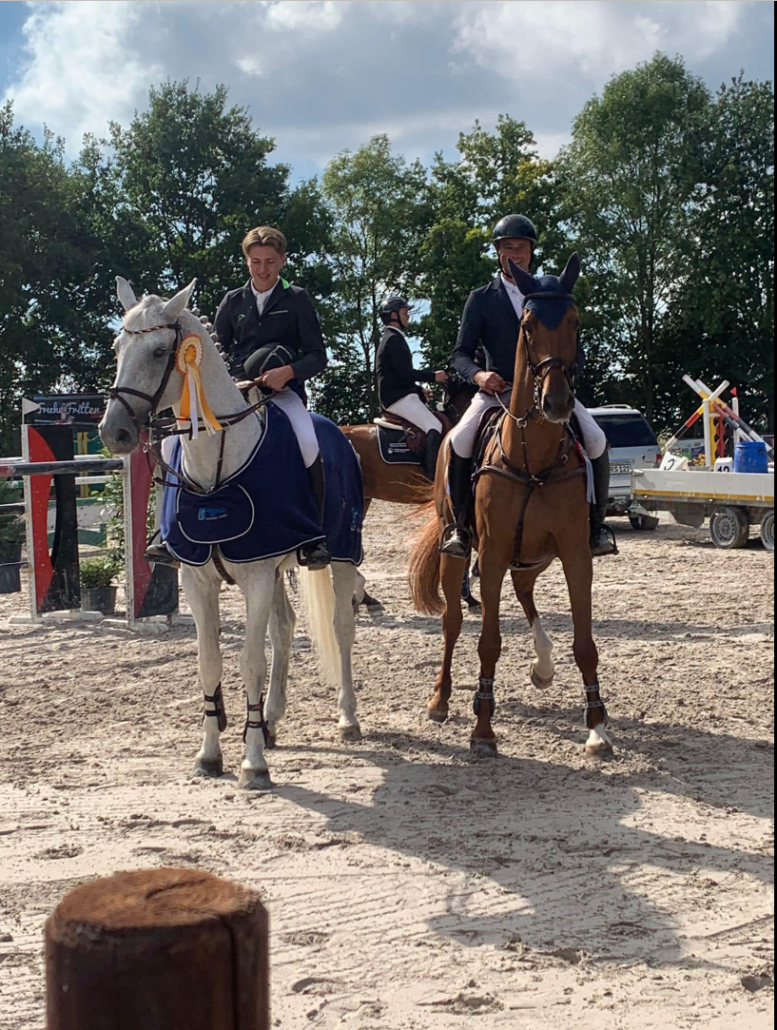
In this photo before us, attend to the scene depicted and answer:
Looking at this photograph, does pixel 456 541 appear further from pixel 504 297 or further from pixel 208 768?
pixel 208 768

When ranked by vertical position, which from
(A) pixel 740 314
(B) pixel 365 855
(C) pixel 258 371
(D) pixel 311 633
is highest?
(A) pixel 740 314

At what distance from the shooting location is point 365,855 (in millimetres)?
4469

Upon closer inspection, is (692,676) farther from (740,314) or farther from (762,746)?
(740,314)

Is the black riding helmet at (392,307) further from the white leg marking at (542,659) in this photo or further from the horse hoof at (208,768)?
the horse hoof at (208,768)

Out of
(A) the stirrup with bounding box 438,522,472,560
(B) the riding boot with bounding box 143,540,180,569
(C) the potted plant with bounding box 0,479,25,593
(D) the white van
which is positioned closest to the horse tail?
(A) the stirrup with bounding box 438,522,472,560

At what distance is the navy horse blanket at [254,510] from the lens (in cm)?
545

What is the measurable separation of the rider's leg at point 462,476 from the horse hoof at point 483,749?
112 cm

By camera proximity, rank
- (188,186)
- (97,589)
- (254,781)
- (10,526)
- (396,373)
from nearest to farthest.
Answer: (254,781) → (97,589) → (396,373) → (10,526) → (188,186)

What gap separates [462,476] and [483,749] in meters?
1.59

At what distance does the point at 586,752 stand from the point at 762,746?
95cm

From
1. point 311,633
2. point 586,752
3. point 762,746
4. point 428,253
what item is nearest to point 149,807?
point 311,633

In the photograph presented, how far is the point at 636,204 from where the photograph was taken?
1480 inches

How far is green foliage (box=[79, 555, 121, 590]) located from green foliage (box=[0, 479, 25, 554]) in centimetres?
305

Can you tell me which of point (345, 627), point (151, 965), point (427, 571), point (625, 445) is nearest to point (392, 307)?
point (427, 571)
